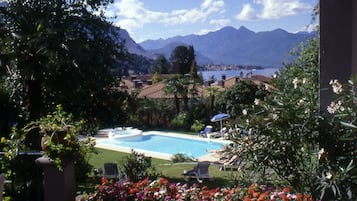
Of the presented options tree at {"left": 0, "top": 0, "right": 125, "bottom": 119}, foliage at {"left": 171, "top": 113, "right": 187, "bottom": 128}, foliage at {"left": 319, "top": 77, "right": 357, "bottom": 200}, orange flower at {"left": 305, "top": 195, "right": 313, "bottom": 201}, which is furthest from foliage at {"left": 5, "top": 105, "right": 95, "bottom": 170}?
foliage at {"left": 171, "top": 113, "right": 187, "bottom": 128}

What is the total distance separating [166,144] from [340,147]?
60.4 feet

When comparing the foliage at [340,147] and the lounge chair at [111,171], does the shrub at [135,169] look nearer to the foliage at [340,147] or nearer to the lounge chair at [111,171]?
the lounge chair at [111,171]

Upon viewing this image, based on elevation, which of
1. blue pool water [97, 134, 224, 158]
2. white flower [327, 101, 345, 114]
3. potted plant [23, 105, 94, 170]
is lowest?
blue pool water [97, 134, 224, 158]

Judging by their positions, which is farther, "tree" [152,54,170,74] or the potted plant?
"tree" [152,54,170,74]

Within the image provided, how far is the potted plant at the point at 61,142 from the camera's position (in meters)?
3.99

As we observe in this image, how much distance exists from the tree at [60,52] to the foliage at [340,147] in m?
6.15

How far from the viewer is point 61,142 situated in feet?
13.3

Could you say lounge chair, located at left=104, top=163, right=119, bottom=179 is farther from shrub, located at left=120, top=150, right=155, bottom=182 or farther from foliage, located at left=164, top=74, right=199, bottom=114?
foliage, located at left=164, top=74, right=199, bottom=114

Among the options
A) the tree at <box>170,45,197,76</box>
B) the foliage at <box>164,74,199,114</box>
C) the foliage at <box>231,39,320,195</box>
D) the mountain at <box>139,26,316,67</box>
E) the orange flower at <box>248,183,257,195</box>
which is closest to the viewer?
the foliage at <box>231,39,320,195</box>

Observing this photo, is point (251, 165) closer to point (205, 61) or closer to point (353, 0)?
point (353, 0)

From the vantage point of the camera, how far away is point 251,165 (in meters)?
3.36

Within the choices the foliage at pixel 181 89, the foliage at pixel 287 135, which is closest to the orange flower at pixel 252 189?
the foliage at pixel 287 135

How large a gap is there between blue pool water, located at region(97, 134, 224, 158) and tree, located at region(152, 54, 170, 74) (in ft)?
86.1

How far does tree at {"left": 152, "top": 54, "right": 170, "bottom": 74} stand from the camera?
4871cm
